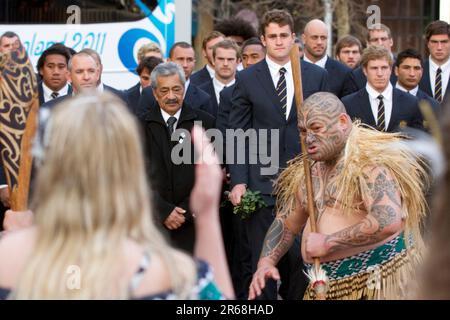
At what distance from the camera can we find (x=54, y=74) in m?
10.2

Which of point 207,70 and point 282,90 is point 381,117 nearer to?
point 282,90

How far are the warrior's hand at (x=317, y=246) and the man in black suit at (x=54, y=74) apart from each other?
4.34 m

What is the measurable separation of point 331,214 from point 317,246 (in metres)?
0.23

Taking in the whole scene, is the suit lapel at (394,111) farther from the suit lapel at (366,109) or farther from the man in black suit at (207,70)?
the man in black suit at (207,70)

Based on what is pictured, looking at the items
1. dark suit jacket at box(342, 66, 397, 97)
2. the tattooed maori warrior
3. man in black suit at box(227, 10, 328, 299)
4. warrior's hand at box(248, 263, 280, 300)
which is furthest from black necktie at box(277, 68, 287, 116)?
warrior's hand at box(248, 263, 280, 300)

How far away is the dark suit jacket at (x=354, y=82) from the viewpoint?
9.91 meters

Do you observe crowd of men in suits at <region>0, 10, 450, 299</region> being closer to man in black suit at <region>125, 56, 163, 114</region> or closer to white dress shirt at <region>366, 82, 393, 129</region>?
white dress shirt at <region>366, 82, 393, 129</region>

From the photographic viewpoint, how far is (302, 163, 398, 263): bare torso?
6031mm

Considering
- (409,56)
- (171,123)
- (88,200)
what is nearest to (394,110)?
(409,56)

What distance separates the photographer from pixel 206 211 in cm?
322

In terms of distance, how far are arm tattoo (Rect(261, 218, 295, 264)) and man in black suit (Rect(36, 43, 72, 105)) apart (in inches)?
154

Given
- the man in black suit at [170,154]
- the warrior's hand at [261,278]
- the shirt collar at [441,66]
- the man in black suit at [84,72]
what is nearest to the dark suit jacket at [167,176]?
the man in black suit at [170,154]

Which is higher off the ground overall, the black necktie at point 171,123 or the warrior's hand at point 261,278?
the black necktie at point 171,123
